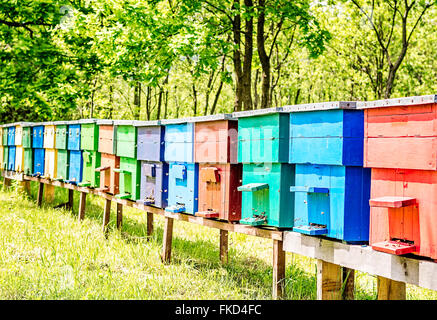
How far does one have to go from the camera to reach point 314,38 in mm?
12781

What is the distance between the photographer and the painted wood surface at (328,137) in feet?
13.9

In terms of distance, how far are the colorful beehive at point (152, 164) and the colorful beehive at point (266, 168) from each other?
6.13 ft

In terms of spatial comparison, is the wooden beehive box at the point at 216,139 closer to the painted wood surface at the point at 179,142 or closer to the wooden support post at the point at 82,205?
the painted wood surface at the point at 179,142

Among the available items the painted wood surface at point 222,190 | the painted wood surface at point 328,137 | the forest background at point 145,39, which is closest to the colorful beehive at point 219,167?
the painted wood surface at point 222,190

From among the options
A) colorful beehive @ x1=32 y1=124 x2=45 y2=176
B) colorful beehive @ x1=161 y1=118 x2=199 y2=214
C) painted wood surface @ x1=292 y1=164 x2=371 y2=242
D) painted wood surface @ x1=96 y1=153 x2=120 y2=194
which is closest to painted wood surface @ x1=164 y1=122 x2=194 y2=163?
colorful beehive @ x1=161 y1=118 x2=199 y2=214

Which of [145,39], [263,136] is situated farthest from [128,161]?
[145,39]

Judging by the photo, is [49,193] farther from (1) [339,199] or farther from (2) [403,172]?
(2) [403,172]

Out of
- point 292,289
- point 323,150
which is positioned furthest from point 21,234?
point 323,150

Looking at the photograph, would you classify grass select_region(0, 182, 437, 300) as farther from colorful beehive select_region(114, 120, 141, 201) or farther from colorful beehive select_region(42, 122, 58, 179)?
colorful beehive select_region(42, 122, 58, 179)

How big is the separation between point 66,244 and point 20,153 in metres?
6.68

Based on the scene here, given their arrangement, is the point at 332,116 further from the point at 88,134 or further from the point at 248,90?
the point at 248,90

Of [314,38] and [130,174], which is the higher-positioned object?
[314,38]

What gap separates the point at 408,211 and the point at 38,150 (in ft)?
33.8

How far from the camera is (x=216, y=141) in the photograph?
5.89 meters
